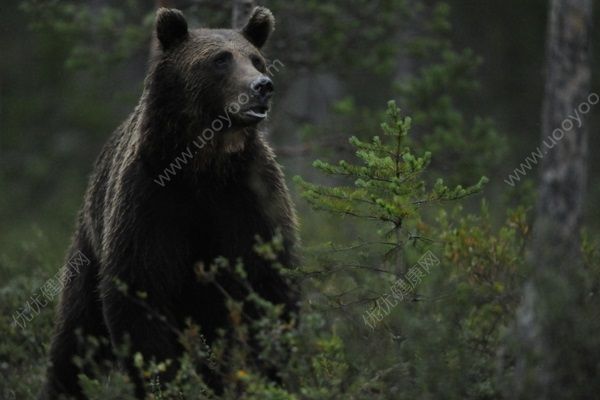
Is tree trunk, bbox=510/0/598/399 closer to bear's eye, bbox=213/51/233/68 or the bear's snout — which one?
the bear's snout

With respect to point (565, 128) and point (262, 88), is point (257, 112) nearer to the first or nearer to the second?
point (262, 88)

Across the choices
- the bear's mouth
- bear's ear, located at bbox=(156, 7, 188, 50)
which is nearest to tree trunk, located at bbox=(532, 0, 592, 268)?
the bear's mouth

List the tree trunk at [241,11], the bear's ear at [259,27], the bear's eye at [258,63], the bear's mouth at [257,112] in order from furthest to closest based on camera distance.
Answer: the tree trunk at [241,11]
the bear's ear at [259,27]
the bear's eye at [258,63]
the bear's mouth at [257,112]

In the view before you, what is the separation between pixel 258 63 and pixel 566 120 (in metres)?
2.50

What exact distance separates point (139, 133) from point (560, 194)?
286 centimetres

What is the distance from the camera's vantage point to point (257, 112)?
6680 mm

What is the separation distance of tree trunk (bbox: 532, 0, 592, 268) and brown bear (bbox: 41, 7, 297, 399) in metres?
1.87

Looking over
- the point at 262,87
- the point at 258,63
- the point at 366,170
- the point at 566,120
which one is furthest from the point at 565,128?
the point at 258,63

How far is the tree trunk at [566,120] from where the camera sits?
5426 millimetres

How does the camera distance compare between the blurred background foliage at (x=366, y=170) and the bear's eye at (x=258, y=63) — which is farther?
the bear's eye at (x=258, y=63)

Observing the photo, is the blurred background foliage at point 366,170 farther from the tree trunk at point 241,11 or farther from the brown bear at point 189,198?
the tree trunk at point 241,11

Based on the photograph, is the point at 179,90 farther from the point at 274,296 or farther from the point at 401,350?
the point at 401,350

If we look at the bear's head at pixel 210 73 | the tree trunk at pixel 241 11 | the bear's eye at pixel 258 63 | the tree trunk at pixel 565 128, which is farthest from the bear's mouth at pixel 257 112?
the tree trunk at pixel 241 11

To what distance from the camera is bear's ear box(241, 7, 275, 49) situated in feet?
24.5
